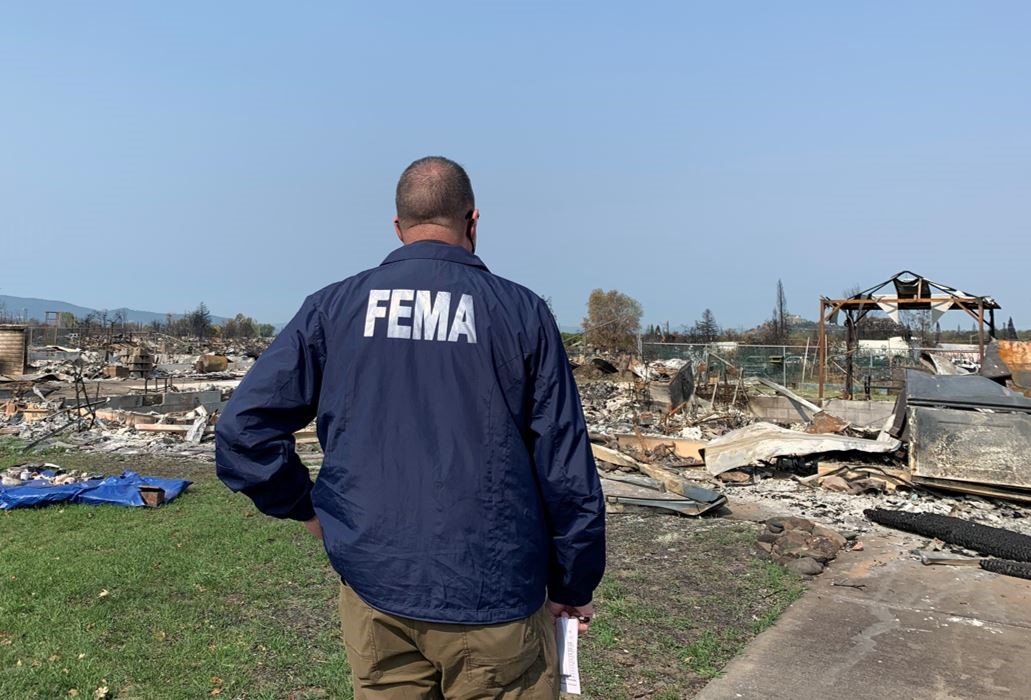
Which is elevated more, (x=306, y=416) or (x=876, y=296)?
(x=876, y=296)

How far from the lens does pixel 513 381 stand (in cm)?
185

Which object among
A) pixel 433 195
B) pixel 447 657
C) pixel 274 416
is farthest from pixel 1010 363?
pixel 274 416

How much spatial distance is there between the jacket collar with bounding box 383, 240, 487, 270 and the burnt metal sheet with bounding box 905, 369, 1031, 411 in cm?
801

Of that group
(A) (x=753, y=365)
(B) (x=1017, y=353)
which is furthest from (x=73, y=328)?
(B) (x=1017, y=353)

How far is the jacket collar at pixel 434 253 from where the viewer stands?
197 cm

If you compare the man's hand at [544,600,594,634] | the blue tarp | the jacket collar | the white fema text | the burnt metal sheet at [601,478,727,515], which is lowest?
the blue tarp

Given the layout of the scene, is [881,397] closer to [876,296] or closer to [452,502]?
[876,296]

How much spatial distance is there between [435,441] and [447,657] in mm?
551

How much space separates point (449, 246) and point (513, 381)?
0.43 m

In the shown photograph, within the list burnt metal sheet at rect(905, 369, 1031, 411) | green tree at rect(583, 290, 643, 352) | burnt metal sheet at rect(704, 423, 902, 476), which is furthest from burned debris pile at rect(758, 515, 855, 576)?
green tree at rect(583, 290, 643, 352)

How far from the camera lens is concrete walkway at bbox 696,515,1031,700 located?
3.83 metres

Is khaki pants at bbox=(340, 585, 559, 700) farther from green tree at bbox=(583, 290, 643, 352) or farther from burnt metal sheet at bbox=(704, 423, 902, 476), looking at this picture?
green tree at bbox=(583, 290, 643, 352)

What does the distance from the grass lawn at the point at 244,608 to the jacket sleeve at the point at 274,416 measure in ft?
7.62

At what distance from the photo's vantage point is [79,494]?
28.9ft
